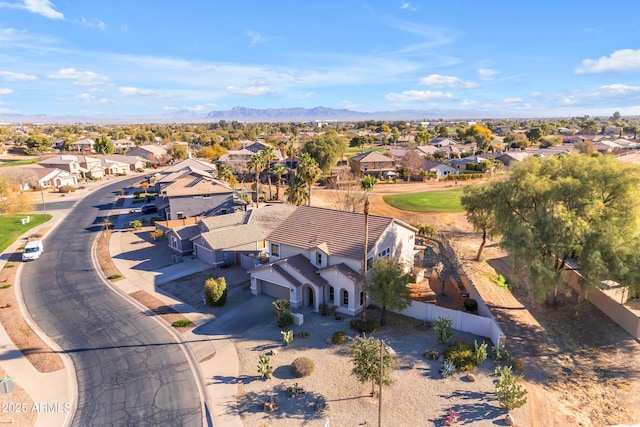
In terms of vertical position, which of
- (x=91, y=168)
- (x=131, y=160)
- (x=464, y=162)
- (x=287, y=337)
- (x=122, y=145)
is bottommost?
(x=287, y=337)

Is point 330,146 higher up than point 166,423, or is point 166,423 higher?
point 330,146

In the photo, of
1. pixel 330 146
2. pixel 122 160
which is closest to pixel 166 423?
pixel 330 146

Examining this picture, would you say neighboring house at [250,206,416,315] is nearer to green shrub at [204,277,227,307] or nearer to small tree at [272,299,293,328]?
small tree at [272,299,293,328]

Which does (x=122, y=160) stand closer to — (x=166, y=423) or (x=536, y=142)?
(x=166, y=423)

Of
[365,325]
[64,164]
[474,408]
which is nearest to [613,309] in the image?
[474,408]

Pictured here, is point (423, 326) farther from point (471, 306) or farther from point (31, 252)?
point (31, 252)

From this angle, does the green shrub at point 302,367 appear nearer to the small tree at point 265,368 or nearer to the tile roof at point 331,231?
the small tree at point 265,368
